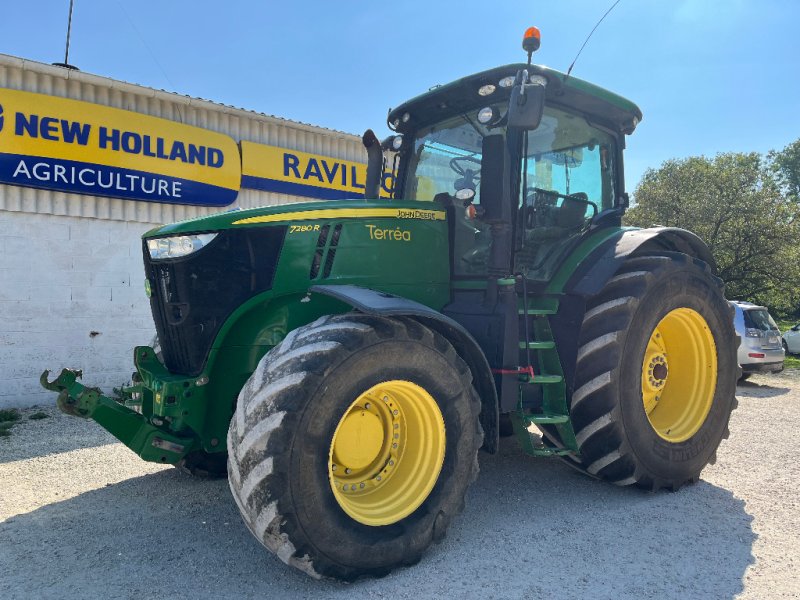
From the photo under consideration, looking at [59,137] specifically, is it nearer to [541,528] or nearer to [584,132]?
[584,132]

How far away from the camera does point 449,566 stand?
306 cm

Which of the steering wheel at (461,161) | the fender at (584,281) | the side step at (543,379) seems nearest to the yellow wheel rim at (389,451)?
the side step at (543,379)

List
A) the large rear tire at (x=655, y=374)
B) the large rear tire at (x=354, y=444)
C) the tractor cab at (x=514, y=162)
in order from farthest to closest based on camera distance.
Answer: the large rear tire at (x=655, y=374)
the tractor cab at (x=514, y=162)
the large rear tire at (x=354, y=444)

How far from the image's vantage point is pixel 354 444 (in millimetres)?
3125

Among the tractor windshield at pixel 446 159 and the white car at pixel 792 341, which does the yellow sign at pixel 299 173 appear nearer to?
the tractor windshield at pixel 446 159

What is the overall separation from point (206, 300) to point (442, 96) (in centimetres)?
221

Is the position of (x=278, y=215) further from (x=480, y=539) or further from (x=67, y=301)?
(x=67, y=301)

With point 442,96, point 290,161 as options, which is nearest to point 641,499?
point 442,96

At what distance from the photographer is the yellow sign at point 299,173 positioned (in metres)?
8.94

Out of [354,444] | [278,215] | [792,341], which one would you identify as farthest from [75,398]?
[792,341]

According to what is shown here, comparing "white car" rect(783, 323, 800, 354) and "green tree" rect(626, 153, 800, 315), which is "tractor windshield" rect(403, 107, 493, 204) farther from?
"green tree" rect(626, 153, 800, 315)

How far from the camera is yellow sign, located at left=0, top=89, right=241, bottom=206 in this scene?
Answer: 7.02 metres

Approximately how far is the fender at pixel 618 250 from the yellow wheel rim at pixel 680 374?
576 millimetres

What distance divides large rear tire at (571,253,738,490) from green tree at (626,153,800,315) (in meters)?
17.3
